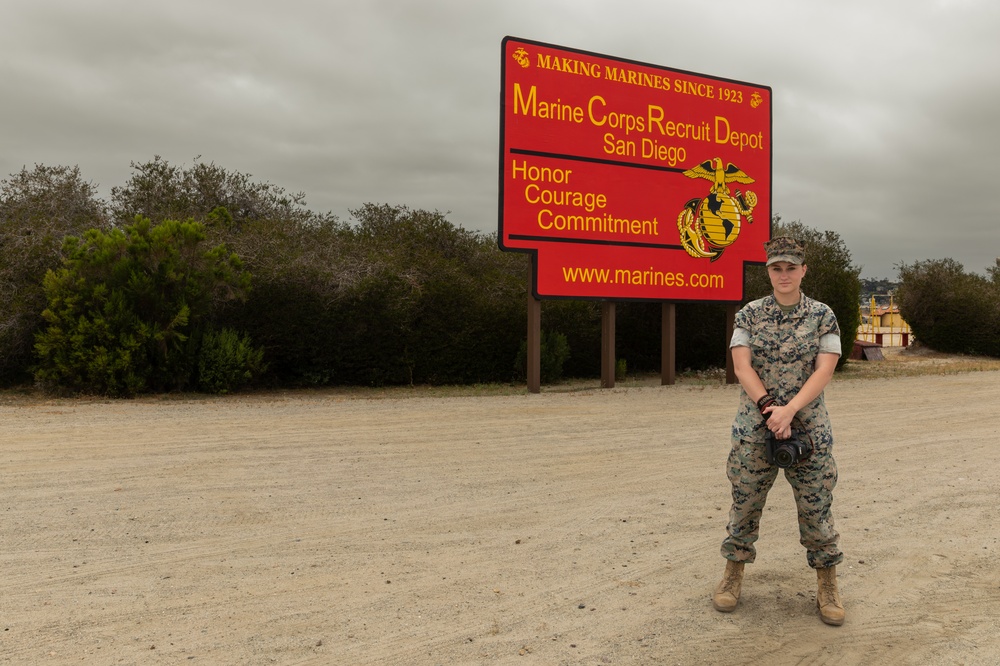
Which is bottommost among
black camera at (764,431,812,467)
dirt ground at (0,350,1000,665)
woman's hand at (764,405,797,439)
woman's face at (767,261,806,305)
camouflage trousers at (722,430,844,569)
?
dirt ground at (0,350,1000,665)

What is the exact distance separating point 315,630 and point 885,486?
5.30 metres

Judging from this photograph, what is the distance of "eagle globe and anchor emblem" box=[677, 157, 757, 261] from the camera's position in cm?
1664

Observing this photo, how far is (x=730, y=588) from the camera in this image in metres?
3.81

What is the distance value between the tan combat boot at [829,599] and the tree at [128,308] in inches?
499

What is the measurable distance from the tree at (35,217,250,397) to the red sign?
6.22 meters

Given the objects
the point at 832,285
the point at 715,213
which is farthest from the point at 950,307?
the point at 715,213

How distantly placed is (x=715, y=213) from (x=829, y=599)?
1434cm

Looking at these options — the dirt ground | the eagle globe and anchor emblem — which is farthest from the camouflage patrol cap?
the eagle globe and anchor emblem

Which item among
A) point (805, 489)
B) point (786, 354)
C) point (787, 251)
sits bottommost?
point (805, 489)

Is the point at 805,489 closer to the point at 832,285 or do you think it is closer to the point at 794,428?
the point at 794,428

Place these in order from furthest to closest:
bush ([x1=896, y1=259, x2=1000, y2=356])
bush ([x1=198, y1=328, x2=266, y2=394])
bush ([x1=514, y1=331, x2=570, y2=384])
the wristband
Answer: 1. bush ([x1=896, y1=259, x2=1000, y2=356])
2. bush ([x1=514, y1=331, x2=570, y2=384])
3. bush ([x1=198, y1=328, x2=266, y2=394])
4. the wristband

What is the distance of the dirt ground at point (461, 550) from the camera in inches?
134

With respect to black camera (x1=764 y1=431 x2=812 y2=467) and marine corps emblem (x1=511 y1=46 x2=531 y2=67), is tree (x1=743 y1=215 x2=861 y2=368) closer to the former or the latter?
marine corps emblem (x1=511 y1=46 x2=531 y2=67)

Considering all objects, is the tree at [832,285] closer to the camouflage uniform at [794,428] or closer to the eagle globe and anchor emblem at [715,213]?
the eagle globe and anchor emblem at [715,213]
